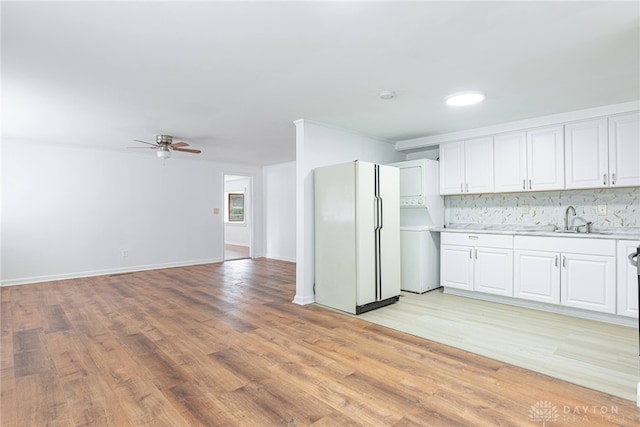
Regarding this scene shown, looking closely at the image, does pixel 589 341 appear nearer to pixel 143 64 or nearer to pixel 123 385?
pixel 123 385

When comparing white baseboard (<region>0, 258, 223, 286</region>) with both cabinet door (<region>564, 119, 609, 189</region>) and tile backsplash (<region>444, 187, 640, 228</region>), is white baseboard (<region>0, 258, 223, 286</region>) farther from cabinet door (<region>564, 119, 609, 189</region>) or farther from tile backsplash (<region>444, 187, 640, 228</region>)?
cabinet door (<region>564, 119, 609, 189</region>)

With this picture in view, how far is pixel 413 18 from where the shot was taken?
1979 mm

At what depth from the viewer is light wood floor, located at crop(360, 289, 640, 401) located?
241cm

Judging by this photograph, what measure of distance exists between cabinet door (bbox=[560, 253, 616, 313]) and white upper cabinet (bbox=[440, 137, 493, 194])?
1.33m

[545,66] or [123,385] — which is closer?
[123,385]

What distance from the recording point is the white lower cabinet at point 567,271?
3422mm

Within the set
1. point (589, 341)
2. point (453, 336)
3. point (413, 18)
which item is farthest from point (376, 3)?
point (589, 341)

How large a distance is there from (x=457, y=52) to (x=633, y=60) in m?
1.41

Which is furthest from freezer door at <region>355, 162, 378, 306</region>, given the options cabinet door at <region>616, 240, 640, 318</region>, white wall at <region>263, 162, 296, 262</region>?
white wall at <region>263, 162, 296, 262</region>

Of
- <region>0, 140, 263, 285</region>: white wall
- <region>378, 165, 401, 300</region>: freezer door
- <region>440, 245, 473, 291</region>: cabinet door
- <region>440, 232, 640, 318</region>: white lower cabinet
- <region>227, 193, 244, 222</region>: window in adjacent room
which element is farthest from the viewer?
<region>227, 193, 244, 222</region>: window in adjacent room

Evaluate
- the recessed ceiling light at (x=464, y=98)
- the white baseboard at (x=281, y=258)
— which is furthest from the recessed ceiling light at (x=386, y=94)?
the white baseboard at (x=281, y=258)

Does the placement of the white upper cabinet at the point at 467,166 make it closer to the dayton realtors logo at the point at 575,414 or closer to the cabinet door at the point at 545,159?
the cabinet door at the point at 545,159

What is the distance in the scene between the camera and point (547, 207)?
432 cm

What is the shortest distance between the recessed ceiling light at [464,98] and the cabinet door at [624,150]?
156 centimetres
